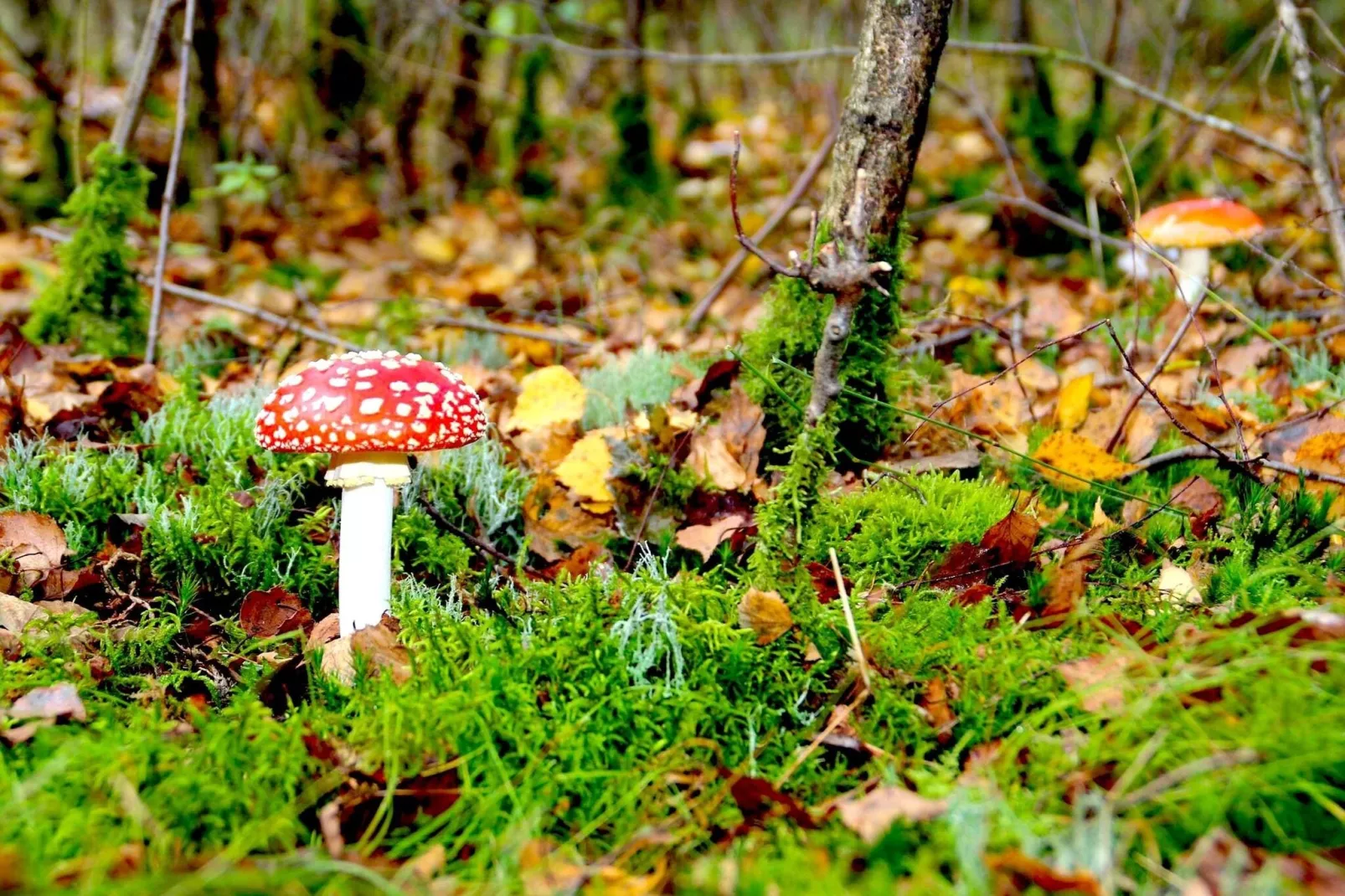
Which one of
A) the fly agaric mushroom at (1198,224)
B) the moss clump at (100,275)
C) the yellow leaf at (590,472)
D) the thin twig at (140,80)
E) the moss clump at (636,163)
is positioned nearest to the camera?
the yellow leaf at (590,472)

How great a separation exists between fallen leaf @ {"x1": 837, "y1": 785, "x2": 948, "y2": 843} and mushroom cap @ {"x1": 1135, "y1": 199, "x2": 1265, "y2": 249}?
3.50 m

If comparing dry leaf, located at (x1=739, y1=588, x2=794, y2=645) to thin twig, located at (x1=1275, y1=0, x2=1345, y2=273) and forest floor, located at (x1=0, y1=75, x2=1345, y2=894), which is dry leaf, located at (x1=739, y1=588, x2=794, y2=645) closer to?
forest floor, located at (x1=0, y1=75, x2=1345, y2=894)

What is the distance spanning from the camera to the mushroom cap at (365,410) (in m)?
2.13

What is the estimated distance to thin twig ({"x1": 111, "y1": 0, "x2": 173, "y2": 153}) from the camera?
4078 millimetres

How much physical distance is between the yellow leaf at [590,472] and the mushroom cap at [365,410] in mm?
695

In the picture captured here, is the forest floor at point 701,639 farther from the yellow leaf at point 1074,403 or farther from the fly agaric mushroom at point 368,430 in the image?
the fly agaric mushroom at point 368,430

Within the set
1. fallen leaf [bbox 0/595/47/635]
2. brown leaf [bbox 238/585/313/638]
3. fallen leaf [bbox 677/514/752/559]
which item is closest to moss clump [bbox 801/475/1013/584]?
fallen leaf [bbox 677/514/752/559]

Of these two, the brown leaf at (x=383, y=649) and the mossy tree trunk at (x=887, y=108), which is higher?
the mossy tree trunk at (x=887, y=108)

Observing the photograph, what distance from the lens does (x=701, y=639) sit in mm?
1997

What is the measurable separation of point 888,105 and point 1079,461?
A: 1020 millimetres

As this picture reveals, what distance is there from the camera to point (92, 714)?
199 cm

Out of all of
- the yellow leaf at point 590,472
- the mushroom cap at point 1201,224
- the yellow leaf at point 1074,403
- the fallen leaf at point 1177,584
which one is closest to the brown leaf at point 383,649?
the yellow leaf at point 590,472

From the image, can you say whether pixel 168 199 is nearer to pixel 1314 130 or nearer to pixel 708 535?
pixel 708 535

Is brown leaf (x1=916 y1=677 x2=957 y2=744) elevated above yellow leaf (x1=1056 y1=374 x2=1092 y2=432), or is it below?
below
